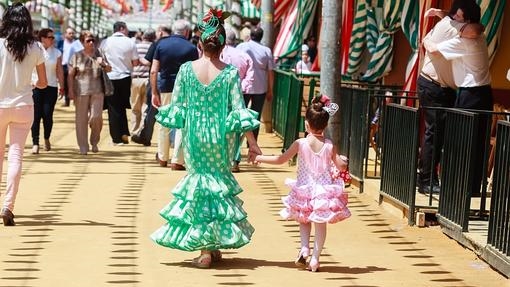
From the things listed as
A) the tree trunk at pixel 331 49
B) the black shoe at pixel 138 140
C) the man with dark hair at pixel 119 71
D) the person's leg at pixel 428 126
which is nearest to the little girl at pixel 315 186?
the person's leg at pixel 428 126

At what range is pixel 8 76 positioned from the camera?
12.2 m

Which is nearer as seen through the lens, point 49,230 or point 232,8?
point 49,230

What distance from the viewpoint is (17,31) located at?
40.0 feet

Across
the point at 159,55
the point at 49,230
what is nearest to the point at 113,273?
the point at 49,230

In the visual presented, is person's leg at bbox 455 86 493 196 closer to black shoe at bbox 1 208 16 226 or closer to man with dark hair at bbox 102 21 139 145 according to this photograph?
black shoe at bbox 1 208 16 226

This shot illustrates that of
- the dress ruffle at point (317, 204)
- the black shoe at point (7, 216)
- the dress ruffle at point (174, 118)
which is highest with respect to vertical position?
the dress ruffle at point (174, 118)

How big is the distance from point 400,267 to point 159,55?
8.20 m

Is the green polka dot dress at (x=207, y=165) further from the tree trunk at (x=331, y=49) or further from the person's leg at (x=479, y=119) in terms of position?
the tree trunk at (x=331, y=49)

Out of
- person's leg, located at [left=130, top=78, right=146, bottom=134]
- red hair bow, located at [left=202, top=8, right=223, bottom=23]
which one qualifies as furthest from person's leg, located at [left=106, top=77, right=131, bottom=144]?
red hair bow, located at [left=202, top=8, right=223, bottom=23]

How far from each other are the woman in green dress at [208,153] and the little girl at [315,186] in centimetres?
36

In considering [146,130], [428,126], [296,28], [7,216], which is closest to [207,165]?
[7,216]

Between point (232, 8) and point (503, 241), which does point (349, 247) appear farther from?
point (232, 8)

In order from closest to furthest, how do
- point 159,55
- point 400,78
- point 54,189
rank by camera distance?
point 54,189
point 159,55
point 400,78

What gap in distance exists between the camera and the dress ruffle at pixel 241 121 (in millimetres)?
9891
